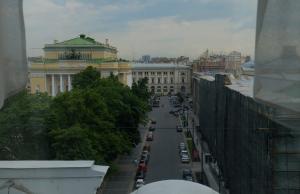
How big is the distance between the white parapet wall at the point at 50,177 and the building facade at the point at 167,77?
24.8 metres

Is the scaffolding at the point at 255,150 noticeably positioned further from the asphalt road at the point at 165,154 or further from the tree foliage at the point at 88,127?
the tree foliage at the point at 88,127

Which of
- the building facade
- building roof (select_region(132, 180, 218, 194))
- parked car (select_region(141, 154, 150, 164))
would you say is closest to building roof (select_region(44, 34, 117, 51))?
parked car (select_region(141, 154, 150, 164))

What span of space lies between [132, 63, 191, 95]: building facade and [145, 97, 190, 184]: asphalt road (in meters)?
11.0

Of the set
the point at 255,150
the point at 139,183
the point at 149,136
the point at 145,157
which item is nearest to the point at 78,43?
the point at 149,136

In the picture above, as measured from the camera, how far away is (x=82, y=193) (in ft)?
5.65

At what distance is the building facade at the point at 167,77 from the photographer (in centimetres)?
2670

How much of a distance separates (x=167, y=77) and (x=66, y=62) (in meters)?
11.8

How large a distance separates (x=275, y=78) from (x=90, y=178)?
1.00 meters

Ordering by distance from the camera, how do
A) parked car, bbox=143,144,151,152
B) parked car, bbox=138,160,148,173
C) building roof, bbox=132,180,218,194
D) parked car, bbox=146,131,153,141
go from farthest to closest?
1. parked car, bbox=146,131,153,141
2. parked car, bbox=143,144,151,152
3. parked car, bbox=138,160,148,173
4. building roof, bbox=132,180,218,194

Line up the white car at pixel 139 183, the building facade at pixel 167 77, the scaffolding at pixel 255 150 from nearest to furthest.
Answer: the scaffolding at pixel 255 150 < the white car at pixel 139 183 < the building facade at pixel 167 77

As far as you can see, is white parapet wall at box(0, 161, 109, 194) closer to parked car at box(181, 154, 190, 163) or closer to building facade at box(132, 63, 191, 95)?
parked car at box(181, 154, 190, 163)

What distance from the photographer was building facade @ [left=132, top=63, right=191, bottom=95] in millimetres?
26703

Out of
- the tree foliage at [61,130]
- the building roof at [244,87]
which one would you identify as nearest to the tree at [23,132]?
the tree foliage at [61,130]

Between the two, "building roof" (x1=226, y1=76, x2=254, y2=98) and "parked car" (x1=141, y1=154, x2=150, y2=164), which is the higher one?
"building roof" (x1=226, y1=76, x2=254, y2=98)
